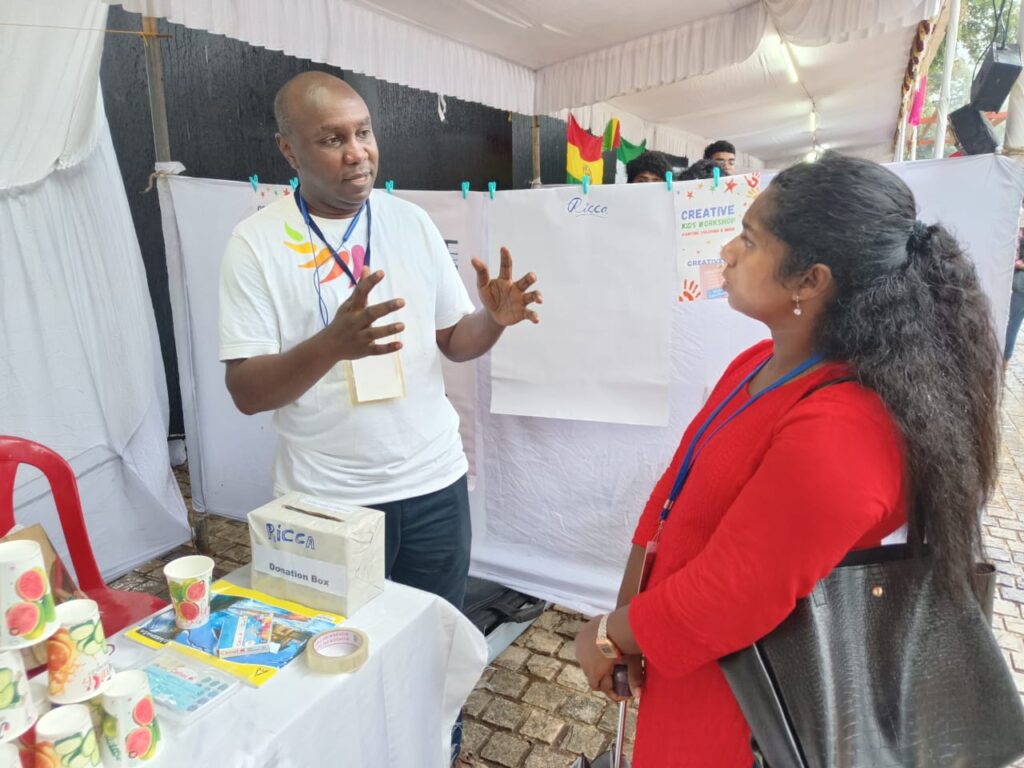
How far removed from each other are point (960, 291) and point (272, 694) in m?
1.18

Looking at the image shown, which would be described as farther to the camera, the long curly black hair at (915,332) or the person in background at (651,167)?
the person in background at (651,167)

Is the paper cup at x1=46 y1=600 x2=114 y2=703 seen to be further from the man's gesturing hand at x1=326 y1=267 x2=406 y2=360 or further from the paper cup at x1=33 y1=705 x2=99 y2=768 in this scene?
the man's gesturing hand at x1=326 y1=267 x2=406 y2=360

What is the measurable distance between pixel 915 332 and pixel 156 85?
3225 mm

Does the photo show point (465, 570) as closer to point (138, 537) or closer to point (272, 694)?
point (272, 694)

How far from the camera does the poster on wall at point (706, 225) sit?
226cm

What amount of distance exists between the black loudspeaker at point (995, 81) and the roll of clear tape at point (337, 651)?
3.41 m

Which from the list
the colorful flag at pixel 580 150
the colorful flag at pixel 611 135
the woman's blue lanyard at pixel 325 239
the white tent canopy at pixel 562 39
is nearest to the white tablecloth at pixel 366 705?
the woman's blue lanyard at pixel 325 239

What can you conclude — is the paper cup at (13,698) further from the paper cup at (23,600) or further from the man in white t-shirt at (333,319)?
the man in white t-shirt at (333,319)

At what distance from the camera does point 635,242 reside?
95.5 inches

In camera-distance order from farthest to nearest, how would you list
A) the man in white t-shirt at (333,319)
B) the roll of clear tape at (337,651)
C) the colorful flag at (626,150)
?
the colorful flag at (626,150), the man in white t-shirt at (333,319), the roll of clear tape at (337,651)

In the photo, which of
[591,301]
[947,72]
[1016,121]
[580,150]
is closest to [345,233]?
[591,301]

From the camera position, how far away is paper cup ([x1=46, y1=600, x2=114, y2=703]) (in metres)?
0.84

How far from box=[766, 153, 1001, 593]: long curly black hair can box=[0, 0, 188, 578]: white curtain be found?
8.66 feet

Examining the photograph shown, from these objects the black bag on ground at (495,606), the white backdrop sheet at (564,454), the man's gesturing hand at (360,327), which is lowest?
the black bag on ground at (495,606)
